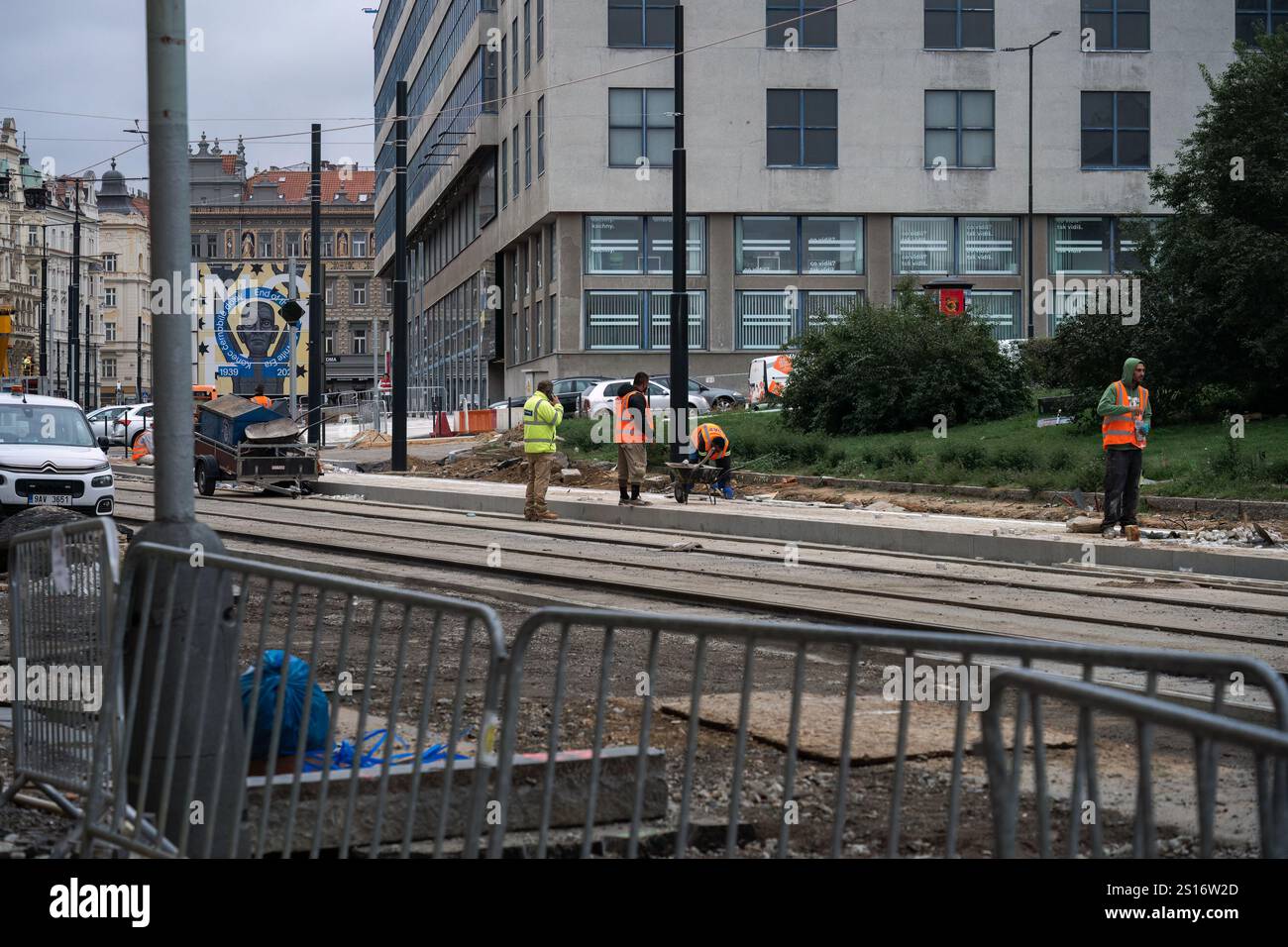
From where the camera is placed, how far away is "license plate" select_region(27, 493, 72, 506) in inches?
A: 734

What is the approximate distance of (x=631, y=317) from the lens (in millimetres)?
53188

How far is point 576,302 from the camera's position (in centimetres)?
5294

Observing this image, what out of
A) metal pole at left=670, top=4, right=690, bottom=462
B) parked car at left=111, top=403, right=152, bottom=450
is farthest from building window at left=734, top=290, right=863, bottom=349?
metal pole at left=670, top=4, right=690, bottom=462

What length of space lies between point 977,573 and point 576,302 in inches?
1509

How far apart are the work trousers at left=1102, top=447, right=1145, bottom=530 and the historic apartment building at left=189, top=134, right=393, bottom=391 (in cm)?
10394

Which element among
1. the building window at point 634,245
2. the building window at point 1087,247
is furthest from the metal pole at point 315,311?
the building window at point 1087,247

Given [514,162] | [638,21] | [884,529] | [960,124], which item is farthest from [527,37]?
[884,529]

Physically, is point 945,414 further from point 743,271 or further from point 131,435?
point 131,435

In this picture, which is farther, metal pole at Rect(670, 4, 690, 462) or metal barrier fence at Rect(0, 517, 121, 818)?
metal pole at Rect(670, 4, 690, 462)

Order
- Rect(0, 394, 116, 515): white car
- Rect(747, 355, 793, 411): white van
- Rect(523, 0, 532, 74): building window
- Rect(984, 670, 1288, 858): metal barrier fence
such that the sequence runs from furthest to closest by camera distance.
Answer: Rect(523, 0, 532, 74): building window
Rect(747, 355, 793, 411): white van
Rect(0, 394, 116, 515): white car
Rect(984, 670, 1288, 858): metal barrier fence

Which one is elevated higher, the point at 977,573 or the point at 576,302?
the point at 576,302

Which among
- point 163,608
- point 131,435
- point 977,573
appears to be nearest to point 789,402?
point 977,573

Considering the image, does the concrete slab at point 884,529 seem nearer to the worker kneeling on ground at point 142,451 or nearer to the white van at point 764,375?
the worker kneeling on ground at point 142,451

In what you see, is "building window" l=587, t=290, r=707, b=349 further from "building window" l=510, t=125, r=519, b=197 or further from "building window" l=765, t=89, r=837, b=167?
"building window" l=510, t=125, r=519, b=197
